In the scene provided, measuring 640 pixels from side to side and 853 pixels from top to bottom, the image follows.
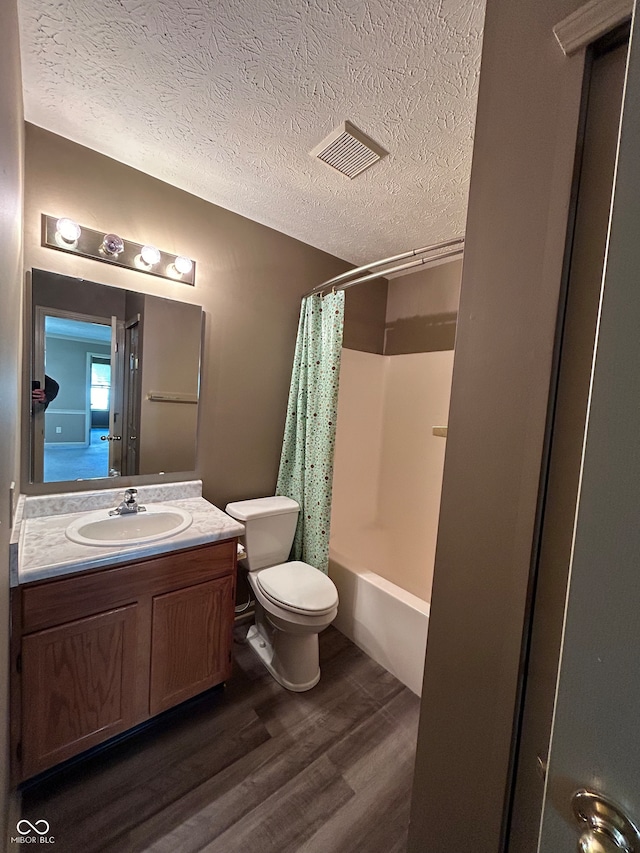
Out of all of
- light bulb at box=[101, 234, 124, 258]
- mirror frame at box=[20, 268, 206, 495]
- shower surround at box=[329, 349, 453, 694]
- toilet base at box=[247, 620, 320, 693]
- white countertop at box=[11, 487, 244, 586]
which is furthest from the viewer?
shower surround at box=[329, 349, 453, 694]

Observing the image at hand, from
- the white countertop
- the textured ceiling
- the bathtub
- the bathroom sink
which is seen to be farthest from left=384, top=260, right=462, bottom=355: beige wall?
the bathroom sink

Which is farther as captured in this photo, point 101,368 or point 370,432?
A: point 370,432

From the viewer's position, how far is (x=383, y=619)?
1787mm

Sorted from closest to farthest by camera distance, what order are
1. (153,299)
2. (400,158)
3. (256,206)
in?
(400,158) < (153,299) < (256,206)

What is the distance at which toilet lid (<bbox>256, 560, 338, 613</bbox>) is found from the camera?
1561 mm

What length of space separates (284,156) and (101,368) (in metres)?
1.24

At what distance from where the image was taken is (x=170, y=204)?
66.2 inches

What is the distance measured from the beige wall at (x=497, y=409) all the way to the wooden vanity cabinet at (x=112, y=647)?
102cm

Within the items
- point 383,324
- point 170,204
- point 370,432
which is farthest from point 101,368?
point 383,324

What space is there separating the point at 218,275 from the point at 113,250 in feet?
1.67

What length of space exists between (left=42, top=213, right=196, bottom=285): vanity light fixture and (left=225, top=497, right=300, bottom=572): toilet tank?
50.1 inches

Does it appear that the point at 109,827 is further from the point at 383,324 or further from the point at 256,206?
the point at 383,324

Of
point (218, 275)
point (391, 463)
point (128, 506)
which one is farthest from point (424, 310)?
point (128, 506)

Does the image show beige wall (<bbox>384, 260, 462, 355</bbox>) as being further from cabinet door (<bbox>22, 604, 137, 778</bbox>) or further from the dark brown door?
cabinet door (<bbox>22, 604, 137, 778</bbox>)
